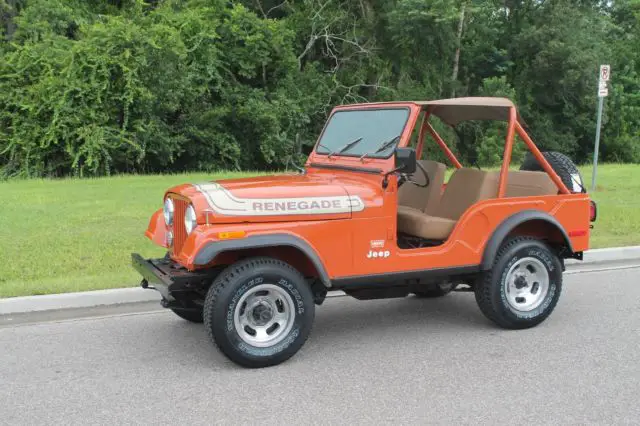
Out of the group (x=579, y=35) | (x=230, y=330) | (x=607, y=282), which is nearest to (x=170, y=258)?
(x=230, y=330)

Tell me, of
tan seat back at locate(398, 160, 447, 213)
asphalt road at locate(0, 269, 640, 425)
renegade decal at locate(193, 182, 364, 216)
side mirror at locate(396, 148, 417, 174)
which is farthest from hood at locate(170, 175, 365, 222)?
tan seat back at locate(398, 160, 447, 213)

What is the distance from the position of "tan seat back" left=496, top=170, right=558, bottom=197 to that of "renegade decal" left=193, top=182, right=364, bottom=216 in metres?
1.64

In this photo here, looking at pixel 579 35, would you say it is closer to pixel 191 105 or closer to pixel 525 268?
pixel 191 105

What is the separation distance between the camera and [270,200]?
464 centimetres

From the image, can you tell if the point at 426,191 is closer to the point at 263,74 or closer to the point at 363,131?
the point at 363,131

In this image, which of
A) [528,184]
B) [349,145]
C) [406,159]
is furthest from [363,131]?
[528,184]

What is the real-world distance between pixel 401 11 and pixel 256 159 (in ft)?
25.9

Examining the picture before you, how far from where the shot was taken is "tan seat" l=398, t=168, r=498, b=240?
17.7 feet

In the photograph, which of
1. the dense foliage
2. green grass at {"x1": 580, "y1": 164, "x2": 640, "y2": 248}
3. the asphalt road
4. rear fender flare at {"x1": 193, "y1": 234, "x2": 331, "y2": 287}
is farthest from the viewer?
the dense foliage

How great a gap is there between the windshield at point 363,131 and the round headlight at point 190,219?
5.08ft

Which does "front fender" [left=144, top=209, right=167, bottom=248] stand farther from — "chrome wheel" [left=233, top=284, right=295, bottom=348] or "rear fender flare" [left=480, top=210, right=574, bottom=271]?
"rear fender flare" [left=480, top=210, right=574, bottom=271]

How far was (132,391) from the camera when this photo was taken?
4.24m

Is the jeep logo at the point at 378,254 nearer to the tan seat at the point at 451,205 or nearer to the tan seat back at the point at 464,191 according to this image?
the tan seat at the point at 451,205

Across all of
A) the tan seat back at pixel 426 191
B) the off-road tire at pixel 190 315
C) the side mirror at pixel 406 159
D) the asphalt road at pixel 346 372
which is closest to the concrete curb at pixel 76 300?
the asphalt road at pixel 346 372
